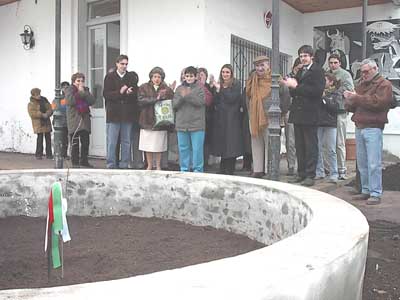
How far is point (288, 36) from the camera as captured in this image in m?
11.6

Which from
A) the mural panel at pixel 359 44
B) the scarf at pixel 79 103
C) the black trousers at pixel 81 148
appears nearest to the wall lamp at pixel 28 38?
the scarf at pixel 79 103

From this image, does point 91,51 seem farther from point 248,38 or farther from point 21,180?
point 21,180

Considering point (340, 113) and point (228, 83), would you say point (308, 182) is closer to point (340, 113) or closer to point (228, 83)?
point (340, 113)

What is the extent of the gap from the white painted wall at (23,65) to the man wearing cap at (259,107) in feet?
15.2

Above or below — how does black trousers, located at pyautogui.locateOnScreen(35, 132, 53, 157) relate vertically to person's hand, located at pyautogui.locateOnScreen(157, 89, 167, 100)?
below

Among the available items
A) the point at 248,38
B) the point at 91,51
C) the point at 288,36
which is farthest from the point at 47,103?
the point at 288,36

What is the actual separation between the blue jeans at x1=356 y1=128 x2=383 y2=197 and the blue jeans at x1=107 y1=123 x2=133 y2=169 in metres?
3.50

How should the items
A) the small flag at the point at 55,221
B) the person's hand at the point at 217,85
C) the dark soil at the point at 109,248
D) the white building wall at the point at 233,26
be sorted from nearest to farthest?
the small flag at the point at 55,221 → the dark soil at the point at 109,248 → the person's hand at the point at 217,85 → the white building wall at the point at 233,26

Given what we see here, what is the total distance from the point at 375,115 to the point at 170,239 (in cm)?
347

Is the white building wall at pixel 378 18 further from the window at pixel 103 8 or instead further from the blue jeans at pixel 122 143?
the blue jeans at pixel 122 143

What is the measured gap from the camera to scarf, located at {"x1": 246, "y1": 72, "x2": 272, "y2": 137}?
6949 millimetres

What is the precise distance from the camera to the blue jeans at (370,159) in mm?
6055

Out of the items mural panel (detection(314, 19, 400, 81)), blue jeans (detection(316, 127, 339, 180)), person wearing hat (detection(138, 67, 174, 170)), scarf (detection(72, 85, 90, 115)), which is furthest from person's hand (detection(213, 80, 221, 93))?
mural panel (detection(314, 19, 400, 81))

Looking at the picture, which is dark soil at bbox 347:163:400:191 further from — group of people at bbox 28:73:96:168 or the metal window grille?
group of people at bbox 28:73:96:168
